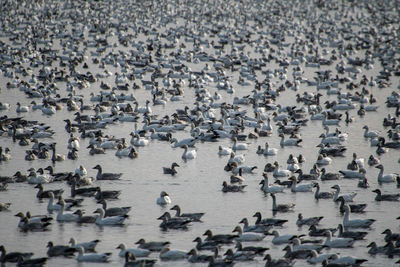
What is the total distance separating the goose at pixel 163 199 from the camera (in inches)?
1006

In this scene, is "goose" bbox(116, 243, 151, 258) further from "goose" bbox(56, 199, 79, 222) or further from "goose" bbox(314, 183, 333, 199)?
"goose" bbox(314, 183, 333, 199)

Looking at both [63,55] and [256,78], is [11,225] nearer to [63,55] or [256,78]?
[256,78]

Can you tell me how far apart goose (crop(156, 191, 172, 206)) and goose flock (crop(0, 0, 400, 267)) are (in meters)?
0.27

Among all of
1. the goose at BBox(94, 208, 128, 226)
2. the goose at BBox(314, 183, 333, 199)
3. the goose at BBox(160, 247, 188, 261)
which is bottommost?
the goose at BBox(160, 247, 188, 261)

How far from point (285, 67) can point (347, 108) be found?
1793cm

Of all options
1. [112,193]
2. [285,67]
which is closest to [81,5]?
[285,67]

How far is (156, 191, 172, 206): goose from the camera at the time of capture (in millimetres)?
25562

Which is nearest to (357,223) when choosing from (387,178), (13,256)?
(387,178)

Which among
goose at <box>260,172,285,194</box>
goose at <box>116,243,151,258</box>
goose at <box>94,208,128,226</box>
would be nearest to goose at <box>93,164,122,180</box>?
goose at <box>94,208,128,226</box>

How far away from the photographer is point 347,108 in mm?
46406

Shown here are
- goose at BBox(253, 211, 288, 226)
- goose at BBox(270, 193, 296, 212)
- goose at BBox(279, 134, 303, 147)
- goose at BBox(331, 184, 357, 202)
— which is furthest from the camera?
goose at BBox(279, 134, 303, 147)

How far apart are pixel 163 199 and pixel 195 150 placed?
9.33 meters

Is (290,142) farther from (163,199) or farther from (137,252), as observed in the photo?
(137,252)

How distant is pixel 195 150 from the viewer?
114 ft
